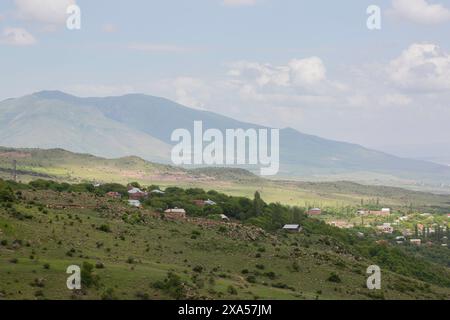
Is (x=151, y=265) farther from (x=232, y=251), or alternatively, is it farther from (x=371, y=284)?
(x=371, y=284)

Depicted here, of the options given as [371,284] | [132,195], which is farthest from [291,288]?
[132,195]

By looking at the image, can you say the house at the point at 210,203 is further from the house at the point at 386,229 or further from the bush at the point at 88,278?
the house at the point at 386,229

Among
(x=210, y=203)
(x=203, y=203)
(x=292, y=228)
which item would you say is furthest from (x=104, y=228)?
(x=203, y=203)

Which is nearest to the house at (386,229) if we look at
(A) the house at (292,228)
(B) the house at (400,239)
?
(B) the house at (400,239)

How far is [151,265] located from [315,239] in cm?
3622

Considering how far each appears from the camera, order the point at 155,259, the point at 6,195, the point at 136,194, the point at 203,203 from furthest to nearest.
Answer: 1. the point at 136,194
2. the point at 203,203
3. the point at 6,195
4. the point at 155,259

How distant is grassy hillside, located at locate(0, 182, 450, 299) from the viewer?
45250 mm

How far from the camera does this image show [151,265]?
2109 inches

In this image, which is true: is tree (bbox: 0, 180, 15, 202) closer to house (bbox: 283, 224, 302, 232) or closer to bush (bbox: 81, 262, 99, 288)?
bush (bbox: 81, 262, 99, 288)

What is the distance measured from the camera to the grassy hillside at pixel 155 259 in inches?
1781

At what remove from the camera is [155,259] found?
57.3m

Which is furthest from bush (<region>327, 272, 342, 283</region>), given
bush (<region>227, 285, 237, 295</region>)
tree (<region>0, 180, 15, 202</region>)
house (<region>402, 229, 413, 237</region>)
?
house (<region>402, 229, 413, 237</region>)

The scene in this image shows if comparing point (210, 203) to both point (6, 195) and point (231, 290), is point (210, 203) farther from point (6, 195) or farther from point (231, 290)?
point (231, 290)
